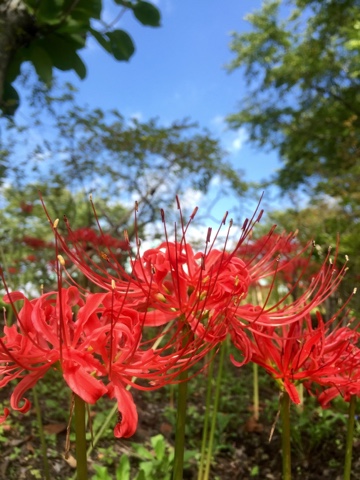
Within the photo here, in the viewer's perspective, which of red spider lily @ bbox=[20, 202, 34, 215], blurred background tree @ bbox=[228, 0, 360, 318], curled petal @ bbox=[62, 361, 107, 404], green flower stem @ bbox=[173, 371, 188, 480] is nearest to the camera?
curled petal @ bbox=[62, 361, 107, 404]

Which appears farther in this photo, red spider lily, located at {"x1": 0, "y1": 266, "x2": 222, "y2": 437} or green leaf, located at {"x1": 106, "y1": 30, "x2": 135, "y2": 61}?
green leaf, located at {"x1": 106, "y1": 30, "x2": 135, "y2": 61}

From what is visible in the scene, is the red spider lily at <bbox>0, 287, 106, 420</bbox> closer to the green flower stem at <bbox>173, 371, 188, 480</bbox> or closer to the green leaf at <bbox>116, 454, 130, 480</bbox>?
the green flower stem at <bbox>173, 371, 188, 480</bbox>

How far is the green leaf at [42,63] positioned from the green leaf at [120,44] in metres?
0.32

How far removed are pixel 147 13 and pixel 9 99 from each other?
78cm

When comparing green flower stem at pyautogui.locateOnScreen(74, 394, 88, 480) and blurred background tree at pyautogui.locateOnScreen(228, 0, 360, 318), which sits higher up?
blurred background tree at pyautogui.locateOnScreen(228, 0, 360, 318)

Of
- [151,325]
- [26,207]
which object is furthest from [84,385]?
[26,207]

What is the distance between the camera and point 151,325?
902mm

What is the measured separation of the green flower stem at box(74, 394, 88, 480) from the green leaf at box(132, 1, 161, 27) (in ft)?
6.33

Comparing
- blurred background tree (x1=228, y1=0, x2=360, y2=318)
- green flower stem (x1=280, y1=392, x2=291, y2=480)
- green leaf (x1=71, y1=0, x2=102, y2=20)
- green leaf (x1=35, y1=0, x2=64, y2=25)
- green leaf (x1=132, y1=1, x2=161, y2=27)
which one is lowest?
green flower stem (x1=280, y1=392, x2=291, y2=480)

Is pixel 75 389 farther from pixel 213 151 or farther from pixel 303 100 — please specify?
pixel 303 100

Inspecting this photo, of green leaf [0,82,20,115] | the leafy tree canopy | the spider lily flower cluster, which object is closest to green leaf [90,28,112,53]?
green leaf [0,82,20,115]

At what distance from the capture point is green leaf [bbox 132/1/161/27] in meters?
2.11

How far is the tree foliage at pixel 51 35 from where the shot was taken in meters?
1.89

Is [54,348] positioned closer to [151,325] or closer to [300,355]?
[151,325]
